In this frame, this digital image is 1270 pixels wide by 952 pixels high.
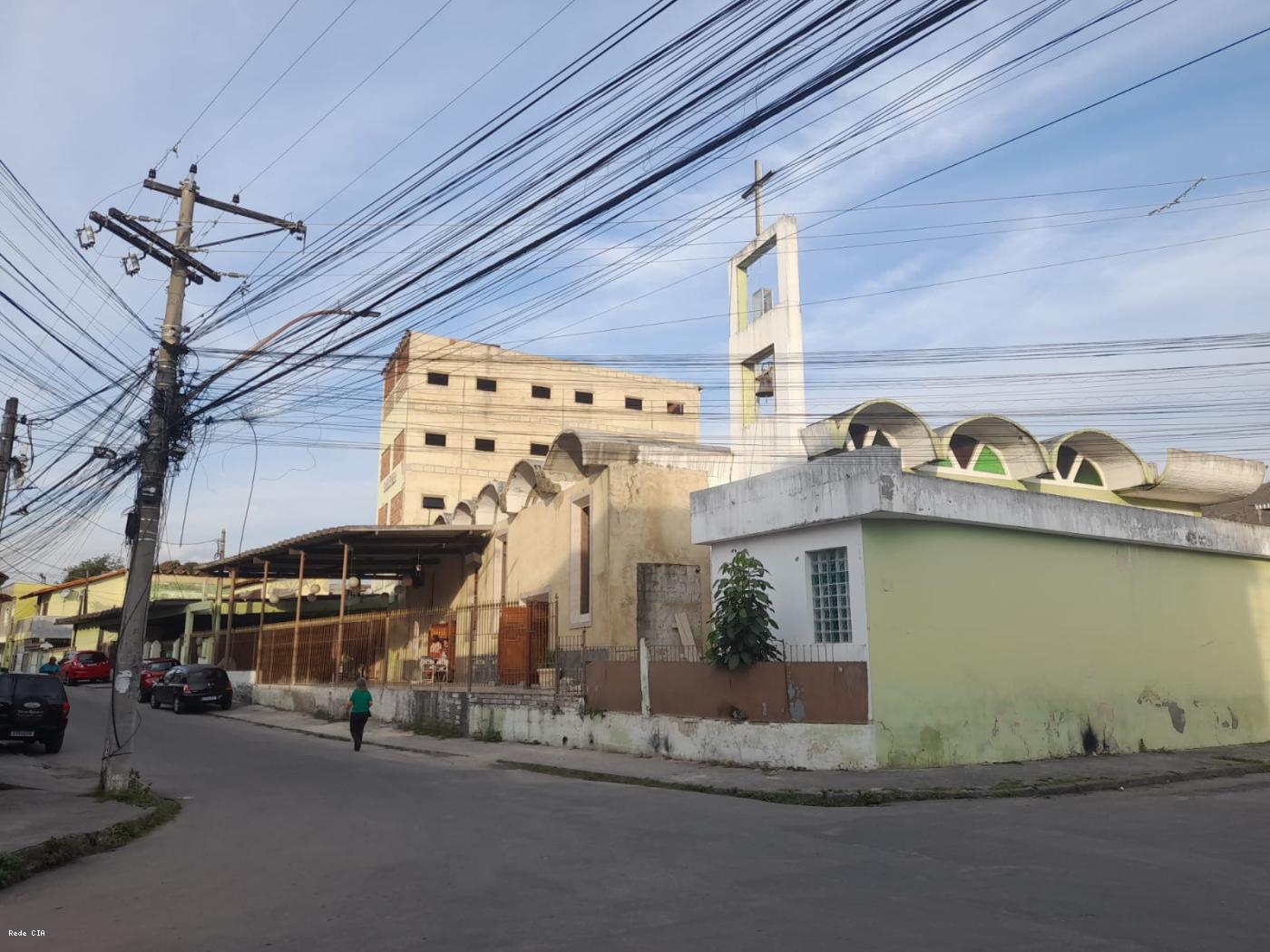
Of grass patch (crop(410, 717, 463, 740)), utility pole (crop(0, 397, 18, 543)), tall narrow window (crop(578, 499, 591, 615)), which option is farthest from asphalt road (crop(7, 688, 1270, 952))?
utility pole (crop(0, 397, 18, 543))

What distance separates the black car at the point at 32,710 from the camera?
57.7 ft

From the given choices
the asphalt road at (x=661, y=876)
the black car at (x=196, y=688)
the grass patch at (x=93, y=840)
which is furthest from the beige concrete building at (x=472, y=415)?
the asphalt road at (x=661, y=876)

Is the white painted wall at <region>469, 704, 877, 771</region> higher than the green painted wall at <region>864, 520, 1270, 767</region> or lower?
lower

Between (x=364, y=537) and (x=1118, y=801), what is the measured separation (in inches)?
797

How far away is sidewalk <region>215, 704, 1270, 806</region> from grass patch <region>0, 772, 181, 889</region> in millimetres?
5231

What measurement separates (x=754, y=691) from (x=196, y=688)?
20.4 metres

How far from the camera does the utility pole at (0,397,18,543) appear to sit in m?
21.0

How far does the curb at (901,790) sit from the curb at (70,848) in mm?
5808

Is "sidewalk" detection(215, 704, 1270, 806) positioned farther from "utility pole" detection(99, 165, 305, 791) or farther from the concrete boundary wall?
"utility pole" detection(99, 165, 305, 791)

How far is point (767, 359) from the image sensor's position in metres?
24.9

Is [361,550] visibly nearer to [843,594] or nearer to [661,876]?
[843,594]

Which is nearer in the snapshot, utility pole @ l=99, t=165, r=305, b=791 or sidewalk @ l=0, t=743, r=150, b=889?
sidewalk @ l=0, t=743, r=150, b=889

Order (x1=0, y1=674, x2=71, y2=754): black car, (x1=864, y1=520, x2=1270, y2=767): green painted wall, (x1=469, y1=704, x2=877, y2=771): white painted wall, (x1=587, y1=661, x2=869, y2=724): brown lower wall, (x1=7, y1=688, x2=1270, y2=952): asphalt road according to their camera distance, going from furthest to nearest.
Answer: (x1=0, y1=674, x2=71, y2=754): black car → (x1=864, y1=520, x2=1270, y2=767): green painted wall → (x1=587, y1=661, x2=869, y2=724): brown lower wall → (x1=469, y1=704, x2=877, y2=771): white painted wall → (x1=7, y1=688, x2=1270, y2=952): asphalt road

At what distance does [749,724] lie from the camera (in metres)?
13.9
